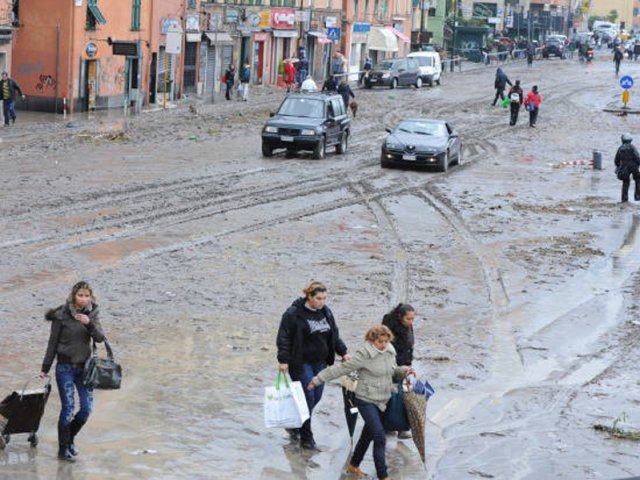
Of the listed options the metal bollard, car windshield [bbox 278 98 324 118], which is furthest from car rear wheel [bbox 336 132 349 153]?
the metal bollard

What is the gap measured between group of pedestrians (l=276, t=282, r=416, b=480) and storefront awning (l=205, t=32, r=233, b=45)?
4799cm

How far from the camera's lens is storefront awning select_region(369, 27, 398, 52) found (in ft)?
281

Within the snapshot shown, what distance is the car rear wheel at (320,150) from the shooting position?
36400 mm

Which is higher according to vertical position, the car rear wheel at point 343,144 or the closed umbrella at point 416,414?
the closed umbrella at point 416,414

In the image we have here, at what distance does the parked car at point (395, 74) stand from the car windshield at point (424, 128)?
3264 cm

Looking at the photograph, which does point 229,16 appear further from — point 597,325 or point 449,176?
point 597,325

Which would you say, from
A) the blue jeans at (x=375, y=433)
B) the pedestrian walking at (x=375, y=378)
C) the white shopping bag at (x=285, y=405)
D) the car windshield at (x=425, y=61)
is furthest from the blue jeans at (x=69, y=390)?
the car windshield at (x=425, y=61)

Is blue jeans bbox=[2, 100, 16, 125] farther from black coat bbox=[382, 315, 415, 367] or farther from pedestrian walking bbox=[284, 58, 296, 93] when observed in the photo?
black coat bbox=[382, 315, 415, 367]

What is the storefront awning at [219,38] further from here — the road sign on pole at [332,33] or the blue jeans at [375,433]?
the blue jeans at [375,433]

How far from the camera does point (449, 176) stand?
3528 centimetres

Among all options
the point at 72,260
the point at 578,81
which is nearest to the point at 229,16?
the point at 578,81

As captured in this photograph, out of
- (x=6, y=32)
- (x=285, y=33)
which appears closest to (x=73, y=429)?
(x=6, y=32)

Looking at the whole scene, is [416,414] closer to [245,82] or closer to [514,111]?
[514,111]

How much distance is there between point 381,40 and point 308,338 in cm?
7481
